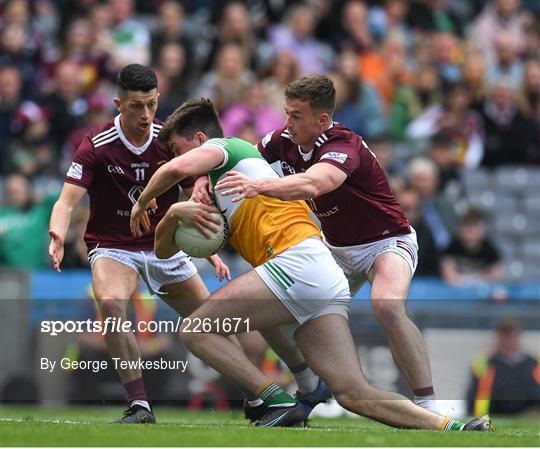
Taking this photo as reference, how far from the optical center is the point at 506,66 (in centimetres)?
1959

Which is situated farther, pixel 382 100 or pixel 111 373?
pixel 382 100

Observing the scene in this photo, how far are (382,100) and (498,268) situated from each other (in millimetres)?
3795

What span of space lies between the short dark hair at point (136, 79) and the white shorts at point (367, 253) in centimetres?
182

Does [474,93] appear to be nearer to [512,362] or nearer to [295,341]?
[512,362]

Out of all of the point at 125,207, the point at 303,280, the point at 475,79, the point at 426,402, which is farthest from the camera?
the point at 475,79

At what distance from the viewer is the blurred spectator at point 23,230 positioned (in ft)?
48.9

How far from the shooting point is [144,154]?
34.8ft

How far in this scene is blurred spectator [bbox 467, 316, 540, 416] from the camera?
1345 centimetres

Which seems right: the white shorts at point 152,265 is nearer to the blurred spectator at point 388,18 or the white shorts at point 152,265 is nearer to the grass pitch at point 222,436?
the grass pitch at point 222,436

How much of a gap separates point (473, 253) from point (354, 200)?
18.9 feet

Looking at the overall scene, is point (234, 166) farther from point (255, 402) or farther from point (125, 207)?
point (255, 402)

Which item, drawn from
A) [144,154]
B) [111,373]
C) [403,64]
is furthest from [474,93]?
[144,154]

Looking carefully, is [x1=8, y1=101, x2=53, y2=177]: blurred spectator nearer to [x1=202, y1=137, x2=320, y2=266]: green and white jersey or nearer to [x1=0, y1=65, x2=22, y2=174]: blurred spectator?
[x1=0, y1=65, x2=22, y2=174]: blurred spectator

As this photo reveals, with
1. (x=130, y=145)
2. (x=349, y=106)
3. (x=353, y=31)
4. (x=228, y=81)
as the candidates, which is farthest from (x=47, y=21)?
(x=130, y=145)
